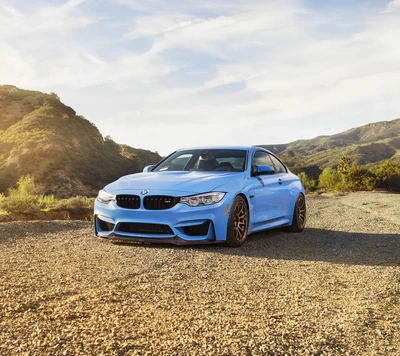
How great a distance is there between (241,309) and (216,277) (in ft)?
4.06

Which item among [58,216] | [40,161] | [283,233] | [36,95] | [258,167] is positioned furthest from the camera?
[36,95]

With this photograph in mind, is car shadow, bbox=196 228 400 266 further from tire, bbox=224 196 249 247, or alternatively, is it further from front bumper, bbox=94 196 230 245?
front bumper, bbox=94 196 230 245

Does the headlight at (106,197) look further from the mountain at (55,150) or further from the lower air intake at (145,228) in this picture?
the mountain at (55,150)

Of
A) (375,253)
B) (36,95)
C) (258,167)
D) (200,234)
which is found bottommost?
(375,253)

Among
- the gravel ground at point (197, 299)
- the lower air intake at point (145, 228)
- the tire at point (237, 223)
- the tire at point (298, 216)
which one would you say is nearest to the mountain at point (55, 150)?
the tire at point (298, 216)

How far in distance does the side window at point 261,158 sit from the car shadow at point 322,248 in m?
1.32

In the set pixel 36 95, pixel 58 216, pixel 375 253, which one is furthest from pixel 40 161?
pixel 375 253

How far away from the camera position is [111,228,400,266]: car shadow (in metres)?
6.54

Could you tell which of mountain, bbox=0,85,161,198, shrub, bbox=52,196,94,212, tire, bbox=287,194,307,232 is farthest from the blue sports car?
mountain, bbox=0,85,161,198

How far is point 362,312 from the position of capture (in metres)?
3.88

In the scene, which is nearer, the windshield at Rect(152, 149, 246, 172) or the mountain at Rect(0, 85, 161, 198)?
the windshield at Rect(152, 149, 246, 172)

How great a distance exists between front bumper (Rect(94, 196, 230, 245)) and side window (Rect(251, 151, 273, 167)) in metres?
1.81

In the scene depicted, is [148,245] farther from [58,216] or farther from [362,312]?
[58,216]

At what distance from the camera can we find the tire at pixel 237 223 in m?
6.87
